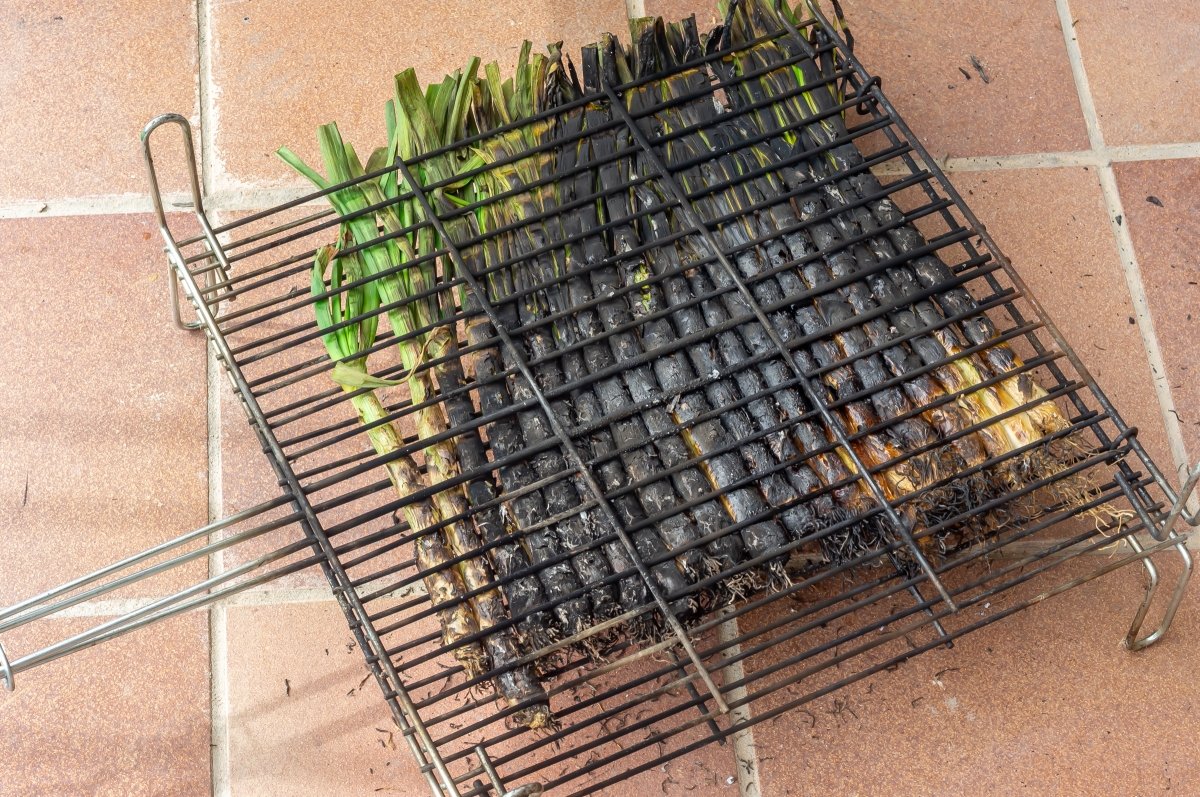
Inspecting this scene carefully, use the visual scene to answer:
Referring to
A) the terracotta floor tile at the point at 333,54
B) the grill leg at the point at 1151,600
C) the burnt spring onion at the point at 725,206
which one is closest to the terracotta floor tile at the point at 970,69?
the terracotta floor tile at the point at 333,54

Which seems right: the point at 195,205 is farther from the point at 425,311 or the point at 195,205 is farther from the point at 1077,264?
the point at 1077,264

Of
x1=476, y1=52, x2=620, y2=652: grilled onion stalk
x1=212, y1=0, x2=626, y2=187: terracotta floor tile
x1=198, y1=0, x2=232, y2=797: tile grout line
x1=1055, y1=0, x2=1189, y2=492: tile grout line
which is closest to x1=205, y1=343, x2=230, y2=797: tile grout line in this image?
x1=198, y1=0, x2=232, y2=797: tile grout line

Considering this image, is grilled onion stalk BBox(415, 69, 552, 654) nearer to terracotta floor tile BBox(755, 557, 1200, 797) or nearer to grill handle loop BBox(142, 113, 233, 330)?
grill handle loop BBox(142, 113, 233, 330)

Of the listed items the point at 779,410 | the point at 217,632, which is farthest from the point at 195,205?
the point at 779,410

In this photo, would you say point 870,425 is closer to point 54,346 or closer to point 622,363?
point 622,363

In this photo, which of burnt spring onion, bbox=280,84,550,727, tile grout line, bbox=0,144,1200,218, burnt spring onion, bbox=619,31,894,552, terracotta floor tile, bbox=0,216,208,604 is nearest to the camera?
burnt spring onion, bbox=280,84,550,727

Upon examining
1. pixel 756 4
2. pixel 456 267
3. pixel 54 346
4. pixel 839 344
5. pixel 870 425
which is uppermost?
pixel 756 4

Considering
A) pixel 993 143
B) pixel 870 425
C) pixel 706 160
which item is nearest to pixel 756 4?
pixel 706 160

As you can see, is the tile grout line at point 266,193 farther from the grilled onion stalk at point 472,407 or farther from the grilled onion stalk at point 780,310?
the grilled onion stalk at point 780,310
